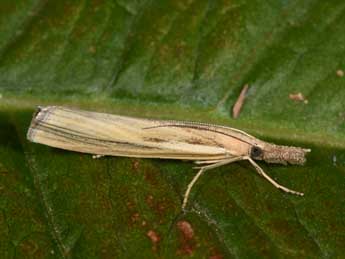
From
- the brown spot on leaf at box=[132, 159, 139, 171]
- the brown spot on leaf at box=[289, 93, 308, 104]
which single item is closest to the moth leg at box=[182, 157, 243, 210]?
the brown spot on leaf at box=[132, 159, 139, 171]

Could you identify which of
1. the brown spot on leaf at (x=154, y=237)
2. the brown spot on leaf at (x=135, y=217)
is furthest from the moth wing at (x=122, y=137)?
the brown spot on leaf at (x=154, y=237)

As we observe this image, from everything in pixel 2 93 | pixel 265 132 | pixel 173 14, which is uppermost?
pixel 173 14

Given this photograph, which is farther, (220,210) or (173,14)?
(173,14)

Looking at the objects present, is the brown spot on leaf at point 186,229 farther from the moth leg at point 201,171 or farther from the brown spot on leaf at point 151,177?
the brown spot on leaf at point 151,177

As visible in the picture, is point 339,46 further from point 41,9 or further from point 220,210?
point 41,9

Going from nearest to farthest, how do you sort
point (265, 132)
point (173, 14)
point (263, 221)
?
1. point (263, 221)
2. point (265, 132)
3. point (173, 14)

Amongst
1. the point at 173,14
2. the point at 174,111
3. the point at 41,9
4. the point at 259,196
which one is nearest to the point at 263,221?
the point at 259,196
